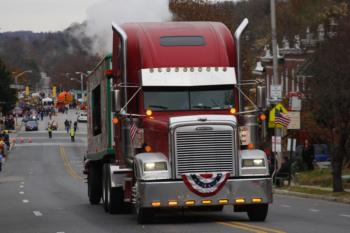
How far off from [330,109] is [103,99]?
9.95m

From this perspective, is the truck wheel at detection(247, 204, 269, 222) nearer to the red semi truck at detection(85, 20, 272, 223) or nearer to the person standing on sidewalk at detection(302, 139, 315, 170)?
the red semi truck at detection(85, 20, 272, 223)

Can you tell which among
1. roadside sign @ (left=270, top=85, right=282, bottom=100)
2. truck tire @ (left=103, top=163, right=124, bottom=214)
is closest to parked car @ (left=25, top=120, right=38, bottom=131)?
roadside sign @ (left=270, top=85, right=282, bottom=100)

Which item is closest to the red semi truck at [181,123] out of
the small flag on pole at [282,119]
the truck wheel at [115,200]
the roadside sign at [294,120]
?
the truck wheel at [115,200]

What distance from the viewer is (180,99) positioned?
22266 mm

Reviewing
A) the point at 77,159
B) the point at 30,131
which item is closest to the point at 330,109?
the point at 77,159

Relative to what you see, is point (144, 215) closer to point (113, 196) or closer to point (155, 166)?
point (155, 166)

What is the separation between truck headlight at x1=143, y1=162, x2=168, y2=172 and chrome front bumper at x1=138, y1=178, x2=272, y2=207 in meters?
0.29

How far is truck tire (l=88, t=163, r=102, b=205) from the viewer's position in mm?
30062

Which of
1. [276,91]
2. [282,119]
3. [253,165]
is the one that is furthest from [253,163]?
[276,91]

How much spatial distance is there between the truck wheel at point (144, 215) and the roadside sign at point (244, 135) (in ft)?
7.71

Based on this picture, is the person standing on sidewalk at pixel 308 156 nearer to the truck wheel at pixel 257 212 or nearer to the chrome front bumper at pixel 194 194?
the truck wheel at pixel 257 212

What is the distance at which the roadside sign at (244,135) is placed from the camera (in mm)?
21939

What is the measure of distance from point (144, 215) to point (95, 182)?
8.75 meters

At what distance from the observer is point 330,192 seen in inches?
1448
